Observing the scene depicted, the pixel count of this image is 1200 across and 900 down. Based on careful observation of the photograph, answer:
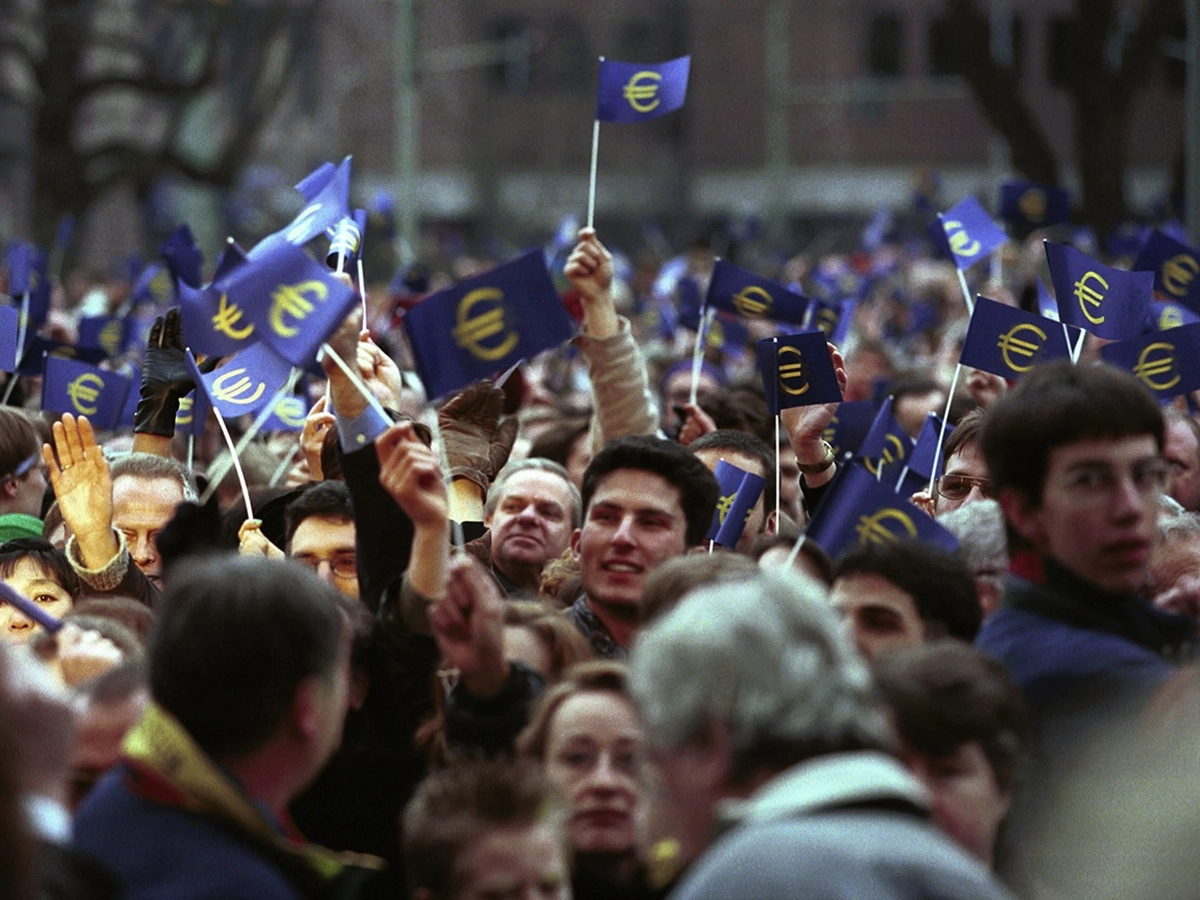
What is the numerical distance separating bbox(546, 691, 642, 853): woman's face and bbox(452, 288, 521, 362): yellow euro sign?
0.98 m

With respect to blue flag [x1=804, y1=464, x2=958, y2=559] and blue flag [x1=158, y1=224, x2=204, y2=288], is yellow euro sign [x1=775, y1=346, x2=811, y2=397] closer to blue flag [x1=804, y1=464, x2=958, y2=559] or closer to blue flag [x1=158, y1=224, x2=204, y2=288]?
blue flag [x1=804, y1=464, x2=958, y2=559]

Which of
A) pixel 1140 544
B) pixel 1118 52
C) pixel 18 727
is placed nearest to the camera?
pixel 18 727

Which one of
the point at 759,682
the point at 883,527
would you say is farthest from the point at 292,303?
the point at 759,682

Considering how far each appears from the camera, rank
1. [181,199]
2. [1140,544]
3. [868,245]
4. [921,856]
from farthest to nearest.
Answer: [181,199] < [868,245] < [1140,544] < [921,856]

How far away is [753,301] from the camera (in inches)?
355

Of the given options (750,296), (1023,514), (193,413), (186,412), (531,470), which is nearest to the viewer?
(1023,514)

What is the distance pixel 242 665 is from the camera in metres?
3.16

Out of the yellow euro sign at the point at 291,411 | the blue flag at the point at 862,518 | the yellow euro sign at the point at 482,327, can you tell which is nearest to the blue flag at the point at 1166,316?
the yellow euro sign at the point at 291,411

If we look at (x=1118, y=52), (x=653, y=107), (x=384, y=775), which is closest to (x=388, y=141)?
(x=1118, y=52)

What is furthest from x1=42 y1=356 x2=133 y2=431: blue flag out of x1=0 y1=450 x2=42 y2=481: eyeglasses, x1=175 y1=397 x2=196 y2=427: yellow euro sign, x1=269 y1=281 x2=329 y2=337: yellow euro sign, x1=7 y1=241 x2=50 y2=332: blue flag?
x1=269 y1=281 x2=329 y2=337: yellow euro sign

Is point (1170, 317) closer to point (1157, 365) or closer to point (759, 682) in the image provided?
point (1157, 365)

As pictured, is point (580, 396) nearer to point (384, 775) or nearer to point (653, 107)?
point (653, 107)

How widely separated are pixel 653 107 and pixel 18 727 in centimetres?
544

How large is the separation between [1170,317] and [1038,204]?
8.52 feet
